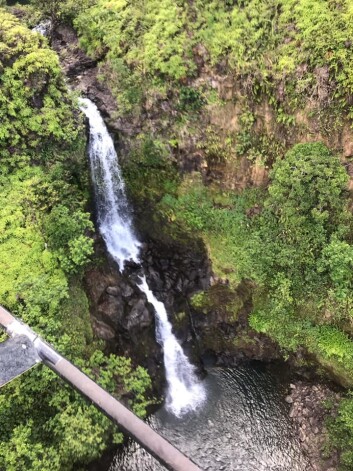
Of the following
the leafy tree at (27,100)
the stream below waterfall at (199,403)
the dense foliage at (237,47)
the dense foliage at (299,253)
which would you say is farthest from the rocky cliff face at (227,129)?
the leafy tree at (27,100)

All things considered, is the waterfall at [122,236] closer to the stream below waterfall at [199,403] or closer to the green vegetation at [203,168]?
the stream below waterfall at [199,403]

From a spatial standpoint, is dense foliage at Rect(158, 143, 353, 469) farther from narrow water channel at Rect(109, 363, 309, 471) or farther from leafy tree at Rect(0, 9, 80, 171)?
leafy tree at Rect(0, 9, 80, 171)

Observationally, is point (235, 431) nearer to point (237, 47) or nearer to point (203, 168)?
point (203, 168)

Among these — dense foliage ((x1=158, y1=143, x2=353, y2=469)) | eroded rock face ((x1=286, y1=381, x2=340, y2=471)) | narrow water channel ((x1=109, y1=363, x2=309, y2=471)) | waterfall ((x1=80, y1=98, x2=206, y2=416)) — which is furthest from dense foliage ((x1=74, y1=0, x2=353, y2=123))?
narrow water channel ((x1=109, y1=363, x2=309, y2=471))

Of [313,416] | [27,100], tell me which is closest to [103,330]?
[313,416]

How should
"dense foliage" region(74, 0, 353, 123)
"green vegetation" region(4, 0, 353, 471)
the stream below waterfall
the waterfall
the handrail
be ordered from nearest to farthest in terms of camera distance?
the handrail → "green vegetation" region(4, 0, 353, 471) → "dense foliage" region(74, 0, 353, 123) → the stream below waterfall → the waterfall

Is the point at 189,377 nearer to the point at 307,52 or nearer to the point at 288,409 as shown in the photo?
the point at 288,409
